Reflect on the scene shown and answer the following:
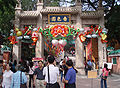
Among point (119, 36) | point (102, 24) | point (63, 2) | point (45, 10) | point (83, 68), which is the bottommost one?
point (83, 68)

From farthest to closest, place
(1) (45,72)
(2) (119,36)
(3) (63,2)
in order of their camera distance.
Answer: (3) (63,2), (2) (119,36), (1) (45,72)

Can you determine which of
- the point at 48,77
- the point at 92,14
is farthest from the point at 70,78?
the point at 92,14

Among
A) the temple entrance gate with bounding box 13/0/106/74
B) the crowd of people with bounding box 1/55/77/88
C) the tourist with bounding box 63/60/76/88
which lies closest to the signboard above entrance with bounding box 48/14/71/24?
the temple entrance gate with bounding box 13/0/106/74

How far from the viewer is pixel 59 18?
13.8 meters

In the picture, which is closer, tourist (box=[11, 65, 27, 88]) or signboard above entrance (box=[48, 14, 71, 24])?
tourist (box=[11, 65, 27, 88])

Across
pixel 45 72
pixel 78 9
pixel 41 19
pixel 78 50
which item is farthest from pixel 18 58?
pixel 45 72

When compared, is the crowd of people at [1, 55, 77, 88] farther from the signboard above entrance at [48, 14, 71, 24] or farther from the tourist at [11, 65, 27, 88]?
the signboard above entrance at [48, 14, 71, 24]

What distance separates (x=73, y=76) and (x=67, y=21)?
999 cm

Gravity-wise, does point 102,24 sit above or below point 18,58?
above

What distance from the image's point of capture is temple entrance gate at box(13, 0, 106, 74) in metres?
13.7

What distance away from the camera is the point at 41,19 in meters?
14.1

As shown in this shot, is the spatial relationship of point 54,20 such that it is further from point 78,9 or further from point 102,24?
point 102,24

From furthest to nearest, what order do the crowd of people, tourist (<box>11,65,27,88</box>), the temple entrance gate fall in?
the temple entrance gate, tourist (<box>11,65,27,88</box>), the crowd of people

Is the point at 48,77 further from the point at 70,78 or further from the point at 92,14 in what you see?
the point at 92,14
